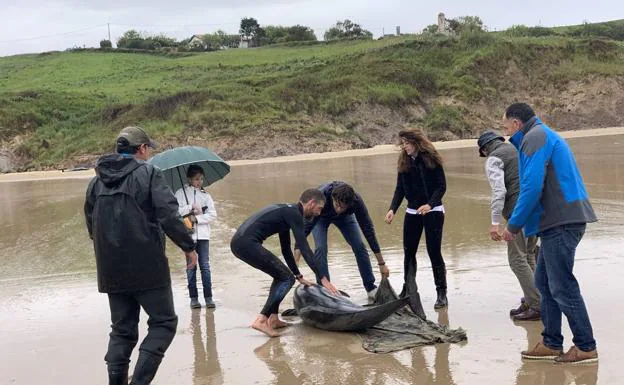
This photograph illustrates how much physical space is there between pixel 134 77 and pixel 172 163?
52853 millimetres

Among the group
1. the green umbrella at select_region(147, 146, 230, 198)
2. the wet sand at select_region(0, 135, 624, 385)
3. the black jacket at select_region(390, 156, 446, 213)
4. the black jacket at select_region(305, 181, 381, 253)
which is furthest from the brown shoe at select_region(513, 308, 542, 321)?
the green umbrella at select_region(147, 146, 230, 198)

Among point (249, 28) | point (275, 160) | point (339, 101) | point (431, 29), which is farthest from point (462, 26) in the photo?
point (249, 28)

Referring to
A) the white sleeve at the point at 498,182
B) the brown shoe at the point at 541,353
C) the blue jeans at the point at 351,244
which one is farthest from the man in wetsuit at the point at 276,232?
the brown shoe at the point at 541,353

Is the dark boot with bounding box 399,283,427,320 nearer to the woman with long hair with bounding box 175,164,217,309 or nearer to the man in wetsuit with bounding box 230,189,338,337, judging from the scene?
the man in wetsuit with bounding box 230,189,338,337

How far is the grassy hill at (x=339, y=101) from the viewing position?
36000mm

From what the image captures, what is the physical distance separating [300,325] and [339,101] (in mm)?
33232

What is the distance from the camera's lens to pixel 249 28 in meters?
102

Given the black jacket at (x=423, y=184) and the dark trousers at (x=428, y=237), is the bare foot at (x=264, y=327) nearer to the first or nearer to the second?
the dark trousers at (x=428, y=237)

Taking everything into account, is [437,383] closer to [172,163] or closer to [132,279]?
[132,279]

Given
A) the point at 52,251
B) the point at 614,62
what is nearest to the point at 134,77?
the point at 614,62

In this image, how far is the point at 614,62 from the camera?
47.3 metres

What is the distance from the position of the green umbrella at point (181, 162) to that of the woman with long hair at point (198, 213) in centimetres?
10

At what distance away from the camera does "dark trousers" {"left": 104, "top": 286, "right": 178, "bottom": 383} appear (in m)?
4.79

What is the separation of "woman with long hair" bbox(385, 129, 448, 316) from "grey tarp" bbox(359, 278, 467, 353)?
761mm
